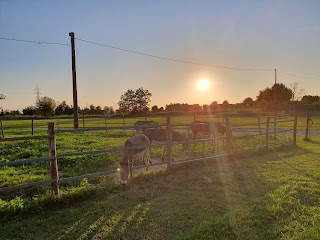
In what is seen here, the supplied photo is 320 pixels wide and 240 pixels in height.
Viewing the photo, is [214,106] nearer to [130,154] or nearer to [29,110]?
[29,110]

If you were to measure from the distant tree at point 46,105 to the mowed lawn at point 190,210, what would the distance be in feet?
272

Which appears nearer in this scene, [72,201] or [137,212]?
[137,212]

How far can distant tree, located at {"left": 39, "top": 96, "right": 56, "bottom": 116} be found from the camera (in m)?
86.2

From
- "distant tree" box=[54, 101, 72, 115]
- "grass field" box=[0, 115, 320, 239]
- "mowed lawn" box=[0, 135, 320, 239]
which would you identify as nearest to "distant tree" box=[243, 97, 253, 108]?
"distant tree" box=[54, 101, 72, 115]

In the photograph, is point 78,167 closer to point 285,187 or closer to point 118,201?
point 118,201

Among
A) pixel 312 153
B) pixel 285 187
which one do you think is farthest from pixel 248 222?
pixel 312 153

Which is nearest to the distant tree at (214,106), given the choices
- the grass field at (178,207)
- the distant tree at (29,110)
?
the distant tree at (29,110)

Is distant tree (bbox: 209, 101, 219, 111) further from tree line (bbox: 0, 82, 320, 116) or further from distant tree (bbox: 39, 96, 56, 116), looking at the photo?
distant tree (bbox: 39, 96, 56, 116)

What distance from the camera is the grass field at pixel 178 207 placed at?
15.6ft

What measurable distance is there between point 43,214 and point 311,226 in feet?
15.5

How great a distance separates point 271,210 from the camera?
5.50 m

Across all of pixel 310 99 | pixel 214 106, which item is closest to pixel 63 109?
pixel 214 106

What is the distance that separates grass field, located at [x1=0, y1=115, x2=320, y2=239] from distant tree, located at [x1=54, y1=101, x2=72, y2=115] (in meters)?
79.6

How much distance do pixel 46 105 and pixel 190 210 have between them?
3576 inches
